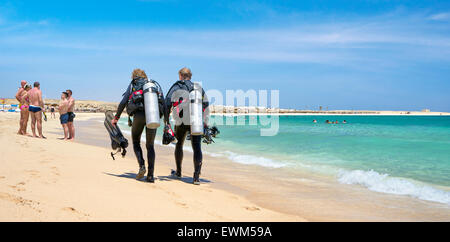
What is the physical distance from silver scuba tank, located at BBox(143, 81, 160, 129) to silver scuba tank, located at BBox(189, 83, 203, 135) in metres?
0.66

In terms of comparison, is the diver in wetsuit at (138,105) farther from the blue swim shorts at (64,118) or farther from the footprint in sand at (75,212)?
the blue swim shorts at (64,118)

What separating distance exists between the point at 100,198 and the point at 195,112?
2.43 metres

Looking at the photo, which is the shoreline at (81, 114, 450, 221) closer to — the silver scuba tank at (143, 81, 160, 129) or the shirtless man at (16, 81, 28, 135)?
the silver scuba tank at (143, 81, 160, 129)

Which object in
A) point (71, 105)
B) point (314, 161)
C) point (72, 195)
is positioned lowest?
point (314, 161)

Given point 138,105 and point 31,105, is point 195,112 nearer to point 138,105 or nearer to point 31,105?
point 138,105

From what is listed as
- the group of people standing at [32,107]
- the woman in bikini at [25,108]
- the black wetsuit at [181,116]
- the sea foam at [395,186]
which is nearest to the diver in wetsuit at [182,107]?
the black wetsuit at [181,116]

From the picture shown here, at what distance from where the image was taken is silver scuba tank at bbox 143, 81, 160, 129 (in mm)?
Result: 5684

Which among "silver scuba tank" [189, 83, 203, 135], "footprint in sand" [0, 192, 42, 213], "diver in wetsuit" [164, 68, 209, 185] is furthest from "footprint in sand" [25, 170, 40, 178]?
"silver scuba tank" [189, 83, 203, 135]

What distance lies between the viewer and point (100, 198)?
13.9 feet

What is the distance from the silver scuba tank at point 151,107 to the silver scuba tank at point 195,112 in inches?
26.1
